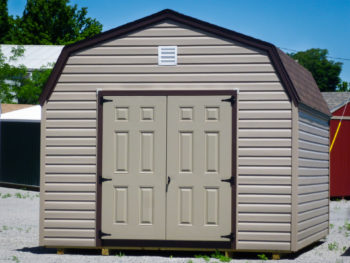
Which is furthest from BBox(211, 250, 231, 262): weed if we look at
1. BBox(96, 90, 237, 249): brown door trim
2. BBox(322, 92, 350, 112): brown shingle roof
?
BBox(322, 92, 350, 112): brown shingle roof

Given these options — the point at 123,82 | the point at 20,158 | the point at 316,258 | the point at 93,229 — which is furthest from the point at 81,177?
the point at 20,158

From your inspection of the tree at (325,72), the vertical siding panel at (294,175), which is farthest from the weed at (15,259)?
the tree at (325,72)

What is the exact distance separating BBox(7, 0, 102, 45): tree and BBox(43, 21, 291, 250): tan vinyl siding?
178ft

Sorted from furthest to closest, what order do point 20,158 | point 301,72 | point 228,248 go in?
point 20,158 → point 301,72 → point 228,248

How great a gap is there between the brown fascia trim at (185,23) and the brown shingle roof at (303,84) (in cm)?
11

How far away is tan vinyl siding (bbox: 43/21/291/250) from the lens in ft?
28.8

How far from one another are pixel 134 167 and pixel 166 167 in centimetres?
45

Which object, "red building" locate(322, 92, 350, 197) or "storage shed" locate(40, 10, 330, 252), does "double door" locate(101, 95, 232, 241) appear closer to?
"storage shed" locate(40, 10, 330, 252)

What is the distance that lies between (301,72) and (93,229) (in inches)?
Answer: 166

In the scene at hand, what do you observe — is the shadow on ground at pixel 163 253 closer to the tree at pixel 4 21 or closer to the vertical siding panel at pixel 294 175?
the vertical siding panel at pixel 294 175

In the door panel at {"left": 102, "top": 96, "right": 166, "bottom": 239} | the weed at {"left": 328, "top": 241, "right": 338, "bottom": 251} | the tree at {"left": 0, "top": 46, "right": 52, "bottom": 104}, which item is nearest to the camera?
the door panel at {"left": 102, "top": 96, "right": 166, "bottom": 239}

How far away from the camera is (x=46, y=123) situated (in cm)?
919

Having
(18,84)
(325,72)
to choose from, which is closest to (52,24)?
(18,84)

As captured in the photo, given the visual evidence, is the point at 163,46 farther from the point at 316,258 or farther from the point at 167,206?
the point at 316,258
